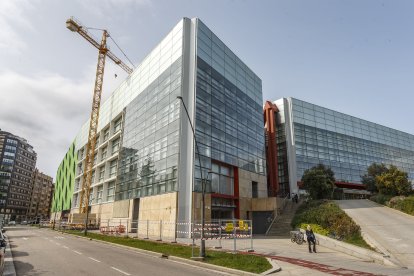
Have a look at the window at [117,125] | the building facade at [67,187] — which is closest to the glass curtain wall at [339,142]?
the window at [117,125]

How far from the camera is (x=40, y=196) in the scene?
168250mm

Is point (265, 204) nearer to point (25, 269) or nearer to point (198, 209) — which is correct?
point (198, 209)

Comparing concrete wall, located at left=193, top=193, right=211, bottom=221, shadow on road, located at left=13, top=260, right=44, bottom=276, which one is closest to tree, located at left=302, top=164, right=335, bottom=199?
concrete wall, located at left=193, top=193, right=211, bottom=221

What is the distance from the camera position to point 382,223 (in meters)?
24.2

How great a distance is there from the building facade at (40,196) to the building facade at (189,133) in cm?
13009

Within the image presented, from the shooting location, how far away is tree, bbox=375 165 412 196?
34.2 meters

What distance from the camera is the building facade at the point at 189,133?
116ft

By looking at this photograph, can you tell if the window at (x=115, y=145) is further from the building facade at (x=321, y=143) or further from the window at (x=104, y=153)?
the building facade at (x=321, y=143)

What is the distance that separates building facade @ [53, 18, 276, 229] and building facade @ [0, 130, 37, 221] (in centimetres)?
11072

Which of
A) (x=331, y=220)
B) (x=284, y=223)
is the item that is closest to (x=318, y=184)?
(x=284, y=223)

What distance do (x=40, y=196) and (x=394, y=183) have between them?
179102 mm

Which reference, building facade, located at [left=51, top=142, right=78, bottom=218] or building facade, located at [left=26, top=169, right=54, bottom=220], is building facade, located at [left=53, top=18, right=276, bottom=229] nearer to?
building facade, located at [left=51, top=142, right=78, bottom=218]

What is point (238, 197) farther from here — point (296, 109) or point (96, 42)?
point (96, 42)

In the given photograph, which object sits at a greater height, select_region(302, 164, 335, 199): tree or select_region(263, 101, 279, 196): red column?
→ select_region(263, 101, 279, 196): red column
